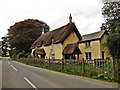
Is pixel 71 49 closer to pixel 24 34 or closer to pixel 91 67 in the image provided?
pixel 91 67

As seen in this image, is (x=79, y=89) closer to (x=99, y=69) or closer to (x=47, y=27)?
(x=99, y=69)

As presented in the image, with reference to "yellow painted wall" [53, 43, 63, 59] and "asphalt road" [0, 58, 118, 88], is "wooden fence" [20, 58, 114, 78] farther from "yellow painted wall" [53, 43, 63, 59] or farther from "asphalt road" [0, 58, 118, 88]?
"yellow painted wall" [53, 43, 63, 59]

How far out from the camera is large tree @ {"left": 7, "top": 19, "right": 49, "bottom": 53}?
241 ft

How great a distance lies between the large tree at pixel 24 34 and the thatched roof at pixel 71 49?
28.2 meters

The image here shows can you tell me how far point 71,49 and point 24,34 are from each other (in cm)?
3168

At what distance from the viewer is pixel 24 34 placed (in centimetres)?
7419

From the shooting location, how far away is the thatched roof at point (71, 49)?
4504 cm

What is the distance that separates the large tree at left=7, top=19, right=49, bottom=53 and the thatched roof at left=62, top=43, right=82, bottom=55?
28.2m

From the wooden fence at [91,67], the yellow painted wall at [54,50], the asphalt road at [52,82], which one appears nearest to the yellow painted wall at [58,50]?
the yellow painted wall at [54,50]

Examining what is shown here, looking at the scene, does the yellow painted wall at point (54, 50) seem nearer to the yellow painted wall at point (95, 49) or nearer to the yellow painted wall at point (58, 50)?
the yellow painted wall at point (58, 50)

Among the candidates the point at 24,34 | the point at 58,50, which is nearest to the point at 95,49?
the point at 58,50

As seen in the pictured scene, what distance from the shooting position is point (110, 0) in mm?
31562

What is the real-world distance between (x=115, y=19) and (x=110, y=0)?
2632 millimetres

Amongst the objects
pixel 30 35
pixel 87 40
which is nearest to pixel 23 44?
pixel 30 35
